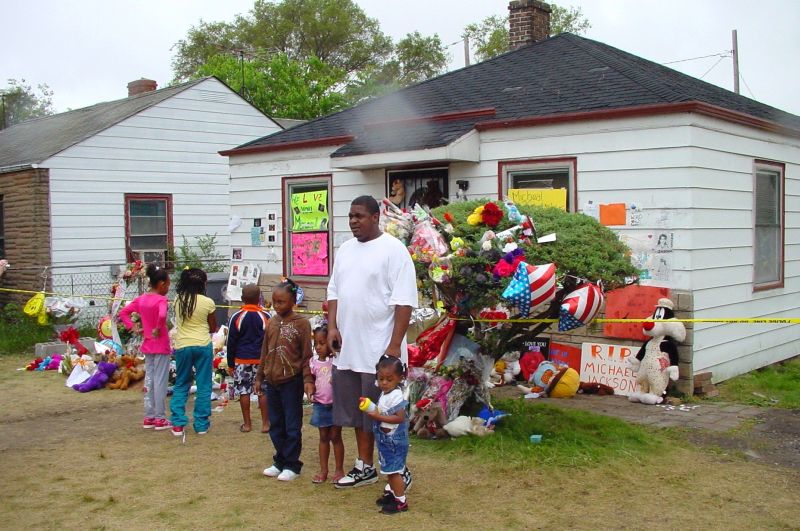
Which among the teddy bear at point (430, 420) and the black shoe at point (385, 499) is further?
the teddy bear at point (430, 420)

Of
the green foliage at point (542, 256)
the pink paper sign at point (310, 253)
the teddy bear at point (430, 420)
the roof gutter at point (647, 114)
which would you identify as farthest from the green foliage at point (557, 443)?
the pink paper sign at point (310, 253)

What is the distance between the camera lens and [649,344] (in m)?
8.65

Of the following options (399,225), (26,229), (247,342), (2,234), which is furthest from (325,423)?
(2,234)

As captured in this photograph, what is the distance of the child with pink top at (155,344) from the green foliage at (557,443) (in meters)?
2.52

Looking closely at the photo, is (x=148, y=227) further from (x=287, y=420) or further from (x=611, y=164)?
(x=287, y=420)

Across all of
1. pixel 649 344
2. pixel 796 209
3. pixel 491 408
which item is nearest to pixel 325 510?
pixel 491 408

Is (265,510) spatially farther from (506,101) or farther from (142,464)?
(506,101)

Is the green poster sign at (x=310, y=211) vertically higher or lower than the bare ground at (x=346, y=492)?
higher

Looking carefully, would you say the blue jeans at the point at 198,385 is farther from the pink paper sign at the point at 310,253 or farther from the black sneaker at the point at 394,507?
the pink paper sign at the point at 310,253

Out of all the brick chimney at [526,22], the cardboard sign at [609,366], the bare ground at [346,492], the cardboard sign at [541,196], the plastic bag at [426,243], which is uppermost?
the brick chimney at [526,22]

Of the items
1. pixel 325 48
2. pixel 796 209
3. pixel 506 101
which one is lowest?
pixel 796 209

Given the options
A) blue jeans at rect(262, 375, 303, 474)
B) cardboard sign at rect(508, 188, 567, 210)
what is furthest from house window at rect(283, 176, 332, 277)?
blue jeans at rect(262, 375, 303, 474)

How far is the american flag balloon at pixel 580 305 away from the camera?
625cm

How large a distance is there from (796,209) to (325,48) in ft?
130
